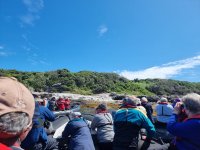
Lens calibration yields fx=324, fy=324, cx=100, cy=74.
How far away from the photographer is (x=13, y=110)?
6.44 ft

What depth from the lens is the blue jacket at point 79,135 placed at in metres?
7.27

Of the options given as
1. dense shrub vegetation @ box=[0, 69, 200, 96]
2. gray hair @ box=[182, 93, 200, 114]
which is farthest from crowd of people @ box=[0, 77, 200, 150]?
dense shrub vegetation @ box=[0, 69, 200, 96]

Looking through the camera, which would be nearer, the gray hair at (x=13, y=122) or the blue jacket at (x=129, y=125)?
the gray hair at (x=13, y=122)

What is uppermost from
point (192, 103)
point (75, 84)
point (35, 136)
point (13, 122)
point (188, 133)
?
point (75, 84)

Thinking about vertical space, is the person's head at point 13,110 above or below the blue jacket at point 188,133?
above

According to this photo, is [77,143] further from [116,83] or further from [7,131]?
[116,83]

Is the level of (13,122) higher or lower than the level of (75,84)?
lower

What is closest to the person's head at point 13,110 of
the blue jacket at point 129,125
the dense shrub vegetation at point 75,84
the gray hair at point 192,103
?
the gray hair at point 192,103

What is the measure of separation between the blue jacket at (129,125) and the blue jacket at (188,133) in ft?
6.92

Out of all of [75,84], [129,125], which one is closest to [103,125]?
[129,125]

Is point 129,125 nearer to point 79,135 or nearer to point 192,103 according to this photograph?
point 79,135

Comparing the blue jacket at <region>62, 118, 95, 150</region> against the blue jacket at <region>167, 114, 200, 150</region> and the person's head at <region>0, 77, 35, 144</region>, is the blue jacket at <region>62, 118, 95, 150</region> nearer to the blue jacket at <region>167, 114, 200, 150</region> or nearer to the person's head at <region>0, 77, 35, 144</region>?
the blue jacket at <region>167, 114, 200, 150</region>

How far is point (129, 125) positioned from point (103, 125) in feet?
5.57

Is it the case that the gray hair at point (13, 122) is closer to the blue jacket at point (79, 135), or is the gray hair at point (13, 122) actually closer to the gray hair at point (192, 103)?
the gray hair at point (192, 103)
